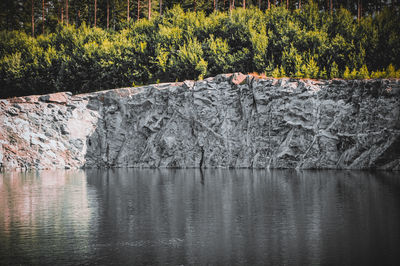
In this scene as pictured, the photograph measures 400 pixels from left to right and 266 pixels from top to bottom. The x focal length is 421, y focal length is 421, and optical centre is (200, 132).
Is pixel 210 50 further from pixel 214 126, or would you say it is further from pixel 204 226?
pixel 204 226

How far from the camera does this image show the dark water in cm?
1023

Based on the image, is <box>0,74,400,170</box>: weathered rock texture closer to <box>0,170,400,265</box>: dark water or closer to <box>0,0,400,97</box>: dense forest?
<box>0,0,400,97</box>: dense forest

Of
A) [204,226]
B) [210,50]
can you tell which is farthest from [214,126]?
[204,226]

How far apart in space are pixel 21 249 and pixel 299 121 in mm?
30833

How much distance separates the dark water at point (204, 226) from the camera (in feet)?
33.6

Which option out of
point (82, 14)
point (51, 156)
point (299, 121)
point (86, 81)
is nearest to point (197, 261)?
point (299, 121)

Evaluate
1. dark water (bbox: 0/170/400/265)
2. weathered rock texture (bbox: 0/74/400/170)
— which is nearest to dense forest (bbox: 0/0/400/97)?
weathered rock texture (bbox: 0/74/400/170)

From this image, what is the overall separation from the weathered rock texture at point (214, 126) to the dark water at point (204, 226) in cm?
1478

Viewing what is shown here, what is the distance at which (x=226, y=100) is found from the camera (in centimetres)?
4156

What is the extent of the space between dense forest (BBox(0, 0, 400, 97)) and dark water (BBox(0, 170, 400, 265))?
23.6m

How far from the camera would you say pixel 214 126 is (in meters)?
41.6

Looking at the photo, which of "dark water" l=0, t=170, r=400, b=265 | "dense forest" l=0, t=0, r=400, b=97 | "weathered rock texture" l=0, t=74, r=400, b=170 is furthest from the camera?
"dense forest" l=0, t=0, r=400, b=97

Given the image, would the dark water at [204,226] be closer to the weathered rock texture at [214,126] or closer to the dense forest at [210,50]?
the weathered rock texture at [214,126]

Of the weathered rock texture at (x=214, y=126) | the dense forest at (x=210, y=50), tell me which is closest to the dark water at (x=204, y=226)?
the weathered rock texture at (x=214, y=126)
